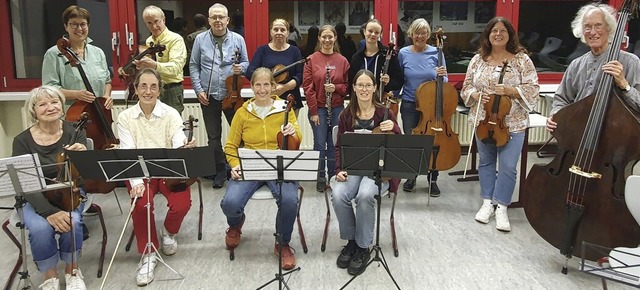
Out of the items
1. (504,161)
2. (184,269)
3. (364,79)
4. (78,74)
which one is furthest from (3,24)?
(504,161)

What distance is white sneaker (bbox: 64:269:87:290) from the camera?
8.71 ft

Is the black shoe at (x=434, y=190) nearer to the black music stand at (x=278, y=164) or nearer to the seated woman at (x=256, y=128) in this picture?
the seated woman at (x=256, y=128)

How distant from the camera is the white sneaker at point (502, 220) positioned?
3.48 metres

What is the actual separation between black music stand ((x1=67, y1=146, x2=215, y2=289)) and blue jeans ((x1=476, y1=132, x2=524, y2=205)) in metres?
1.91

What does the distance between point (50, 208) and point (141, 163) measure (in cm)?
54

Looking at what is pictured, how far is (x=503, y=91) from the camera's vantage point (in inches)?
129

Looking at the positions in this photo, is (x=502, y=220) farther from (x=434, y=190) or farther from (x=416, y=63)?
(x=416, y=63)

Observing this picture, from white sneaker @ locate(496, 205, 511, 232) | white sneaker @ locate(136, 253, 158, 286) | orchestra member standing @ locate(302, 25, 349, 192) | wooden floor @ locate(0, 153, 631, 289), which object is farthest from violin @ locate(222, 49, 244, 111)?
white sneaker @ locate(496, 205, 511, 232)

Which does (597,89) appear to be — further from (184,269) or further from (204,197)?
(204,197)

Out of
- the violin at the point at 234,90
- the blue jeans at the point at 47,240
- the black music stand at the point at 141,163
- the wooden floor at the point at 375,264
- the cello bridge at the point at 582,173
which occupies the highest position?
the violin at the point at 234,90

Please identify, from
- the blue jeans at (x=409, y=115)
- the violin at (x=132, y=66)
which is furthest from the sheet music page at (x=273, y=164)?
the blue jeans at (x=409, y=115)

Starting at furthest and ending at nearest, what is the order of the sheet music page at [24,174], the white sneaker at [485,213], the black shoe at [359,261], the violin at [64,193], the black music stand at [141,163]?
the white sneaker at [485,213], the black shoe at [359,261], the violin at [64,193], the black music stand at [141,163], the sheet music page at [24,174]

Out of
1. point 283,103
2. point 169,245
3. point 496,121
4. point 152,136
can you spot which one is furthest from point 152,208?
point 496,121

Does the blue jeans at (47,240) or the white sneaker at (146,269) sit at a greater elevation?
the blue jeans at (47,240)
